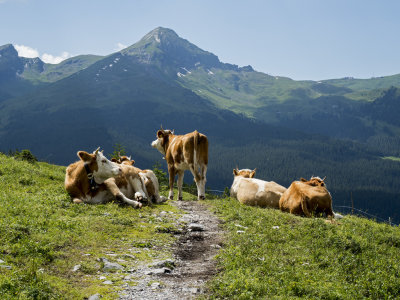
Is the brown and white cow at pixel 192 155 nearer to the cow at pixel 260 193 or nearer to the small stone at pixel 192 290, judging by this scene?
the cow at pixel 260 193

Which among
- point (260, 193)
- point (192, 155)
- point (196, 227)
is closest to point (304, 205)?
point (260, 193)

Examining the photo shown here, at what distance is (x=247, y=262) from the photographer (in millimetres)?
8680

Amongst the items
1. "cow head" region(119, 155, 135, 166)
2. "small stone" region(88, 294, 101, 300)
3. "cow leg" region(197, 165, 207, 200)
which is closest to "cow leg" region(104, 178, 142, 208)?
"cow head" region(119, 155, 135, 166)

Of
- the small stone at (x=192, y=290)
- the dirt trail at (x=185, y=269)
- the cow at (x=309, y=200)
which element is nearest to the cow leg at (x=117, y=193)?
the dirt trail at (x=185, y=269)

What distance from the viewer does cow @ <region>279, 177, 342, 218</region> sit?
50.2 feet

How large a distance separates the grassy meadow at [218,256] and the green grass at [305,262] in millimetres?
22

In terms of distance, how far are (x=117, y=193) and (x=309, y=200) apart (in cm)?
830

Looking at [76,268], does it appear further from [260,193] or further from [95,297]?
[260,193]

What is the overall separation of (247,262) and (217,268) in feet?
2.40

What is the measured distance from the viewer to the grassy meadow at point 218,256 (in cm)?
722

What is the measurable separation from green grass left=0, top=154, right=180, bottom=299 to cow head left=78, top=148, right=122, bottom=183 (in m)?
1.50

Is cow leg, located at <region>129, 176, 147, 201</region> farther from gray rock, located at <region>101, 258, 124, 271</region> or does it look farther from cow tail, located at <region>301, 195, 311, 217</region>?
gray rock, located at <region>101, 258, 124, 271</region>

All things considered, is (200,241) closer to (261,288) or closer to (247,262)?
(247,262)

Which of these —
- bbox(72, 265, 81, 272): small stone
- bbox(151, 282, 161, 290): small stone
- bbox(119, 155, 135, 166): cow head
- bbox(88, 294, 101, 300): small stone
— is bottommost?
bbox(151, 282, 161, 290): small stone
